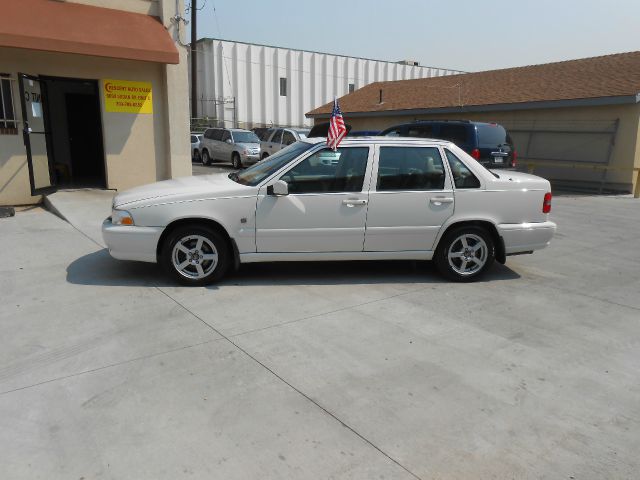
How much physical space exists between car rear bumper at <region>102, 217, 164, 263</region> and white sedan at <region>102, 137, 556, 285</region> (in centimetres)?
1

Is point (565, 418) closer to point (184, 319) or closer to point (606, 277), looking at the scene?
point (184, 319)

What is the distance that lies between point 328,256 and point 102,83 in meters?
7.40

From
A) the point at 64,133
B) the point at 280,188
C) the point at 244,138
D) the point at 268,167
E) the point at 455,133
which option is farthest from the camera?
the point at 244,138

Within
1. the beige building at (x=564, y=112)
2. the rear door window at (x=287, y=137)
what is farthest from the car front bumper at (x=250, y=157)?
the beige building at (x=564, y=112)

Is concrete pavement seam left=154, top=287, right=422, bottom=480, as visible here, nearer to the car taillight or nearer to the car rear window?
the car taillight

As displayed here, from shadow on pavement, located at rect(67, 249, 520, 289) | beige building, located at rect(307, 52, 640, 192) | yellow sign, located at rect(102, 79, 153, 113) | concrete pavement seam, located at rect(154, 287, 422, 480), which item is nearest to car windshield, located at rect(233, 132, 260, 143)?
beige building, located at rect(307, 52, 640, 192)

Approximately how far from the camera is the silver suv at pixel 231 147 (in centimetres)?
2052

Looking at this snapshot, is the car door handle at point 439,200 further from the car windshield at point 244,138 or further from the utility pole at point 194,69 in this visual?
the utility pole at point 194,69

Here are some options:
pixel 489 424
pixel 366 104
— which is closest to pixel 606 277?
pixel 489 424

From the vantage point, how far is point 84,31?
9.55 meters

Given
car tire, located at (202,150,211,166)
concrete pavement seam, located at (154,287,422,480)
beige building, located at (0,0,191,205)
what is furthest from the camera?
car tire, located at (202,150,211,166)

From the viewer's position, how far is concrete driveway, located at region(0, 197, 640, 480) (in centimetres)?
284

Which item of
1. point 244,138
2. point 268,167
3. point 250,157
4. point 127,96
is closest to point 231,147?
point 244,138

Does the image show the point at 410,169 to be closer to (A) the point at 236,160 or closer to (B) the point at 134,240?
(B) the point at 134,240
